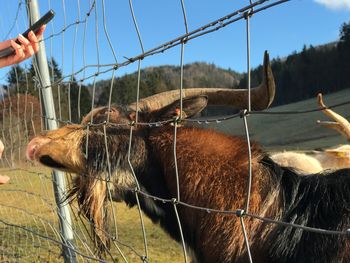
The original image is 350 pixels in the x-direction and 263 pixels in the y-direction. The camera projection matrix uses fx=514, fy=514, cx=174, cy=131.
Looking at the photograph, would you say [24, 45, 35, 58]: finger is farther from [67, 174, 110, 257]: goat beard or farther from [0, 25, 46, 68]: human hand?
[67, 174, 110, 257]: goat beard

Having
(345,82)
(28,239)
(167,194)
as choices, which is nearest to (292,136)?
(345,82)

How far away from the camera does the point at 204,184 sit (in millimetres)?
2766

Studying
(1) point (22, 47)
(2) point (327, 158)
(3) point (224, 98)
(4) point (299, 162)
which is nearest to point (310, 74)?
(2) point (327, 158)

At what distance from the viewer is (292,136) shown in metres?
47.6

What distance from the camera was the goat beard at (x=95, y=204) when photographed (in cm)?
350

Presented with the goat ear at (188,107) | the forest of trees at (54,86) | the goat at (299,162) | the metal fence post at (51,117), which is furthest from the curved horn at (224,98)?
the goat at (299,162)

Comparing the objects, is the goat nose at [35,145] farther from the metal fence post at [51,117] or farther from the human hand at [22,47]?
the metal fence post at [51,117]

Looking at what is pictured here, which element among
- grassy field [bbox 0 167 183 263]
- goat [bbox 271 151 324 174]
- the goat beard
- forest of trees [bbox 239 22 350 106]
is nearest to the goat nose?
the goat beard

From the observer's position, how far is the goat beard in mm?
3502

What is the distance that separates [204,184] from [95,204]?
3.43 ft

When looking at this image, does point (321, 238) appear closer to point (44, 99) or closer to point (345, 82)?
point (44, 99)

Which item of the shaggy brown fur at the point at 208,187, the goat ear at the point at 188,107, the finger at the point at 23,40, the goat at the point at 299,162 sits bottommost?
the goat at the point at 299,162

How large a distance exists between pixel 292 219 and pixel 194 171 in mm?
611

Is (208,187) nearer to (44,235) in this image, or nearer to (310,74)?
(44,235)
